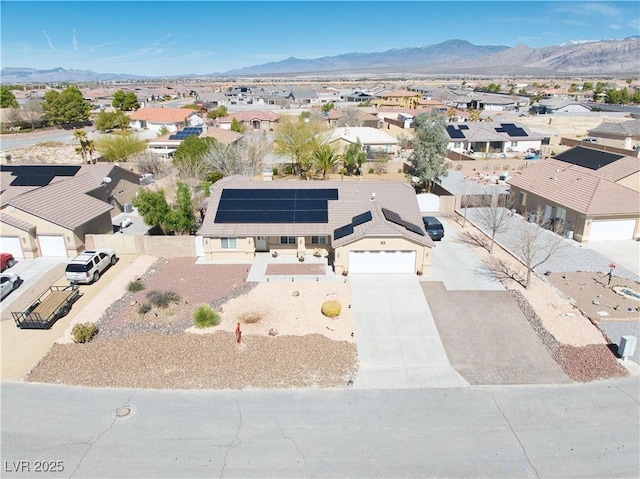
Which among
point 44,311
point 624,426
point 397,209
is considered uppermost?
point 397,209

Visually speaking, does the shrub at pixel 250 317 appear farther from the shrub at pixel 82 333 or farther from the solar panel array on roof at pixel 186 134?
the solar panel array on roof at pixel 186 134

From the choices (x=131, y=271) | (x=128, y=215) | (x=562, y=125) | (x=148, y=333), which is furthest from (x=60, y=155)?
(x=562, y=125)

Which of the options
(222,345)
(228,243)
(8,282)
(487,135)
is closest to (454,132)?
(487,135)

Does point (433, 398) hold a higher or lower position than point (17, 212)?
lower

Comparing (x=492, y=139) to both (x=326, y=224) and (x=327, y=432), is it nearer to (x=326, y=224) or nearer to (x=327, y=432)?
(x=326, y=224)

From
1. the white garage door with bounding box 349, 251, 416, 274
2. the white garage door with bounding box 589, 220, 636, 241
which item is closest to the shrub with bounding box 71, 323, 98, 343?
the white garage door with bounding box 349, 251, 416, 274

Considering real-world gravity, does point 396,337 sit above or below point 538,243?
below

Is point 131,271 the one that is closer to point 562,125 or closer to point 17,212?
point 17,212

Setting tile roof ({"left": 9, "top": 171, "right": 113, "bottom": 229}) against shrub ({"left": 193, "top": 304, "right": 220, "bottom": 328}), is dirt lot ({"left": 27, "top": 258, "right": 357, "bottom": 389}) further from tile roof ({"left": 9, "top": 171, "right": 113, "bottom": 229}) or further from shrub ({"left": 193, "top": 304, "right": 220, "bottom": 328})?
tile roof ({"left": 9, "top": 171, "right": 113, "bottom": 229})
